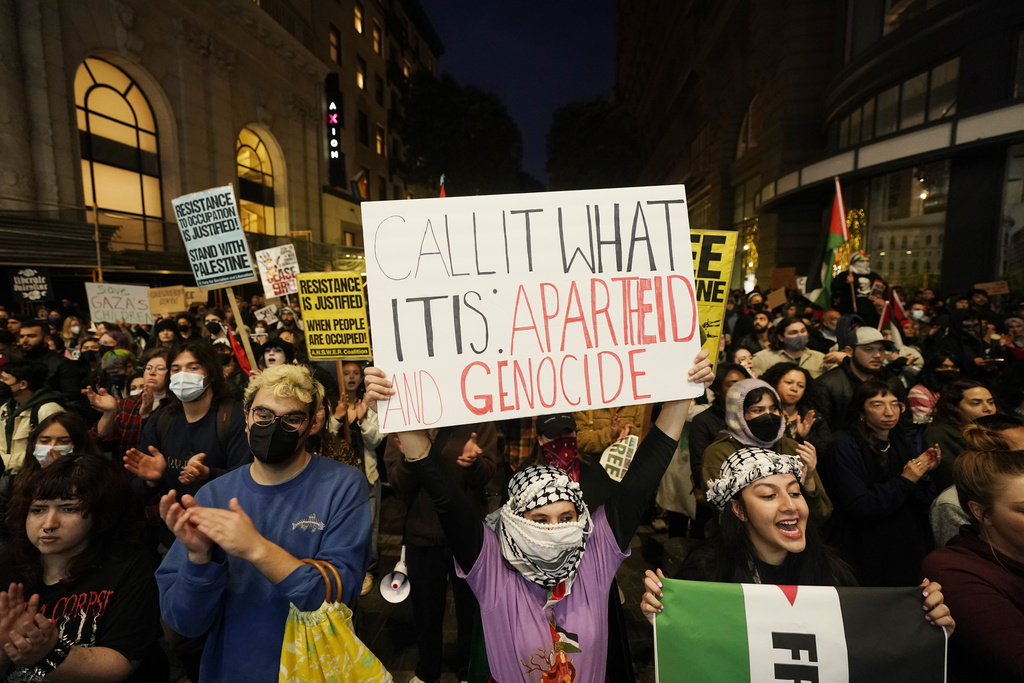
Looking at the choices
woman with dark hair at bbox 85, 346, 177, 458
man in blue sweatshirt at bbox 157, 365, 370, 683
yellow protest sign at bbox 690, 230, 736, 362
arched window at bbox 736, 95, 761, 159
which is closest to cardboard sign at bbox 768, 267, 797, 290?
arched window at bbox 736, 95, 761, 159

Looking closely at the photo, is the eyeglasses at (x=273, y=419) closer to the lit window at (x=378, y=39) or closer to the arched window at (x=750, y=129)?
the arched window at (x=750, y=129)

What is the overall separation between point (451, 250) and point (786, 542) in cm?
168

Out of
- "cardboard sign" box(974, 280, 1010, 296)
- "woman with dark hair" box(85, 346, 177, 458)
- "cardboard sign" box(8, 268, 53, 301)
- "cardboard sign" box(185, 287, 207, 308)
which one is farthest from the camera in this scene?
"cardboard sign" box(185, 287, 207, 308)

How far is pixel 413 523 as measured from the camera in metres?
2.96

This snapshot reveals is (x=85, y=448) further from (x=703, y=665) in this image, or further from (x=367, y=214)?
(x=703, y=665)

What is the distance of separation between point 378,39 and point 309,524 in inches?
1664

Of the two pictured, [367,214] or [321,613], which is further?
[367,214]

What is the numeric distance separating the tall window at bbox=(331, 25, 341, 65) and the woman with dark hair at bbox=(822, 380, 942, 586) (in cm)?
3323

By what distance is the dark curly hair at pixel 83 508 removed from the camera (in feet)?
6.07

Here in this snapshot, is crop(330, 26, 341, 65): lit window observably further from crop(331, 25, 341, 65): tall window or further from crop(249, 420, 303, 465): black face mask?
crop(249, 420, 303, 465): black face mask

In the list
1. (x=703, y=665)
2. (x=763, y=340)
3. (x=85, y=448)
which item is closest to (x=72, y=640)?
(x=85, y=448)

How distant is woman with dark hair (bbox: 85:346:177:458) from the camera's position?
3.42m

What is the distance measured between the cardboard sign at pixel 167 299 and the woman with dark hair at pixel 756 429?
9.69m

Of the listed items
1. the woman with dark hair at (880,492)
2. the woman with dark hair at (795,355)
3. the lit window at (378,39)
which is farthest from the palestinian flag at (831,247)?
the lit window at (378,39)
